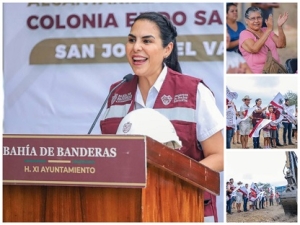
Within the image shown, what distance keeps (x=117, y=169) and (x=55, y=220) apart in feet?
1.50

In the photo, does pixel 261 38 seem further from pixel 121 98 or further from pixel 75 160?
pixel 75 160

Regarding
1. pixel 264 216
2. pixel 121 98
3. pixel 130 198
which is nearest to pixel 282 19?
pixel 121 98

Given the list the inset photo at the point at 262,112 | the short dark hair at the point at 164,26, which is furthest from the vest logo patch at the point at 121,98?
the inset photo at the point at 262,112

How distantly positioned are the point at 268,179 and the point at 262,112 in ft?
1.54

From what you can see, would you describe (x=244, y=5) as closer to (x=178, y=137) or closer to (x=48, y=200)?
(x=178, y=137)

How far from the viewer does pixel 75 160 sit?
339cm

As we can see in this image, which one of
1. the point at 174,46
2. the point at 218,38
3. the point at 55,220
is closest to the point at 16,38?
the point at 174,46

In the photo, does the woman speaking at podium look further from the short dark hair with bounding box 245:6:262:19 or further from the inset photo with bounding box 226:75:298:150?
the short dark hair with bounding box 245:6:262:19

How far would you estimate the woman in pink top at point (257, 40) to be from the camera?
4.49 m

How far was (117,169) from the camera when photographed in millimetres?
3279

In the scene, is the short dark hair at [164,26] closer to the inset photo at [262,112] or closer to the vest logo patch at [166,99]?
the vest logo patch at [166,99]

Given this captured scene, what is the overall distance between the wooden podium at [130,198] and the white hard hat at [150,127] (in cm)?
49

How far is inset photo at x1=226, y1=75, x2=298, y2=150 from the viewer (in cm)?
448

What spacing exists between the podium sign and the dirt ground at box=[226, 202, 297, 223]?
1532mm
